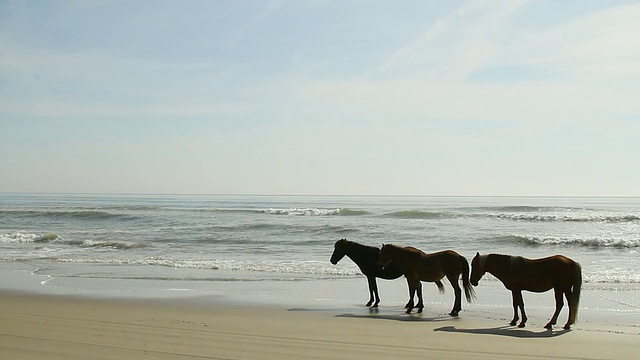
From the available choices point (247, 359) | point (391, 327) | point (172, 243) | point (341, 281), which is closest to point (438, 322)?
point (391, 327)

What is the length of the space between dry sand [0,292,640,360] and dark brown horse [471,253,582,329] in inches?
15.0

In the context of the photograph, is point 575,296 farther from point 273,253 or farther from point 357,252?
point 273,253

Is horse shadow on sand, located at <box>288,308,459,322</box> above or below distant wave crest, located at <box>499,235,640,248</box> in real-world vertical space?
below

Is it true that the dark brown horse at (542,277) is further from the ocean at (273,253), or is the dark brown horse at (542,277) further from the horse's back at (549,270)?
the ocean at (273,253)

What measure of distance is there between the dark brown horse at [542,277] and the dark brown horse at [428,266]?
748 millimetres

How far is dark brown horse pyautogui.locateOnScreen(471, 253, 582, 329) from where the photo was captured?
26.5 ft

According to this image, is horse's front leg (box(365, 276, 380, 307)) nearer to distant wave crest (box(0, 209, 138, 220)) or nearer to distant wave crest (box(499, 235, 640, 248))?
distant wave crest (box(499, 235, 640, 248))

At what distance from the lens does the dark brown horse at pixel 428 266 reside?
9477mm

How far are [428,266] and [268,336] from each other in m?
3.61

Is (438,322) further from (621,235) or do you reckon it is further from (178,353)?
(621,235)

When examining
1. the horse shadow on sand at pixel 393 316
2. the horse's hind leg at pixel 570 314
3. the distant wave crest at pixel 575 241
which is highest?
the horse's hind leg at pixel 570 314

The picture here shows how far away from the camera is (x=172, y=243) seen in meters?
22.6

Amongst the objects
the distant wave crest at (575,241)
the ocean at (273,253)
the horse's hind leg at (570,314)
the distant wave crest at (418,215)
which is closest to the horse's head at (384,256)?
the ocean at (273,253)

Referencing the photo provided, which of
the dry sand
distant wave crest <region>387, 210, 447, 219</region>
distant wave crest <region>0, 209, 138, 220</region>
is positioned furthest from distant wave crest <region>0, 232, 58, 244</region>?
distant wave crest <region>387, 210, 447, 219</region>
